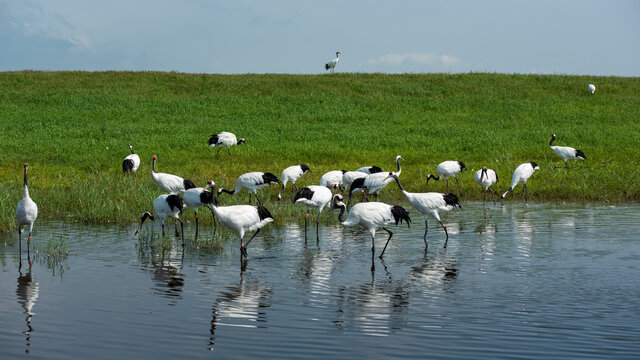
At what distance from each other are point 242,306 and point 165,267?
2979 mm

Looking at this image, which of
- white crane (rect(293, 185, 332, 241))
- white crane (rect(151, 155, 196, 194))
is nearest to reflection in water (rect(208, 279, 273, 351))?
white crane (rect(293, 185, 332, 241))

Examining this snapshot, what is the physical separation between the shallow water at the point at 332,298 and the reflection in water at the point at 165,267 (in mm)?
38

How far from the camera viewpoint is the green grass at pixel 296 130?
21547mm

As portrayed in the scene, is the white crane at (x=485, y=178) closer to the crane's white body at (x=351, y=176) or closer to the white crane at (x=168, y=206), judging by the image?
the crane's white body at (x=351, y=176)

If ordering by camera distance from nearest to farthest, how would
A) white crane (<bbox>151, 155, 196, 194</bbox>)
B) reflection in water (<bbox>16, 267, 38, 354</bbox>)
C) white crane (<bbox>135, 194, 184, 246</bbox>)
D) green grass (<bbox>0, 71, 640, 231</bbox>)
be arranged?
reflection in water (<bbox>16, 267, 38, 354</bbox>) < white crane (<bbox>135, 194, 184, 246</bbox>) < white crane (<bbox>151, 155, 196, 194</bbox>) < green grass (<bbox>0, 71, 640, 231</bbox>)

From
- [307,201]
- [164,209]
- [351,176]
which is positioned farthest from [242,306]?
[351,176]

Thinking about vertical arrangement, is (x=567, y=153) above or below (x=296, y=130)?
below

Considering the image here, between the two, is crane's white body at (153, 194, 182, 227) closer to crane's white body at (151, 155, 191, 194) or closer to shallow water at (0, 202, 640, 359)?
shallow water at (0, 202, 640, 359)

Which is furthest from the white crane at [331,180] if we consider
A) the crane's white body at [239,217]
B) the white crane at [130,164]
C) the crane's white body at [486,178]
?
the white crane at [130,164]

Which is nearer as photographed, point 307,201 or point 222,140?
point 307,201

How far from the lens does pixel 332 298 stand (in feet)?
32.4

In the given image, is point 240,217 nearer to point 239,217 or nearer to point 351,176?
point 239,217

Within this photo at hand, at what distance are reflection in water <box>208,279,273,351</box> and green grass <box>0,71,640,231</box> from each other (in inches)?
256

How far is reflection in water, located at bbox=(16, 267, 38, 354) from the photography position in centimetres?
847
